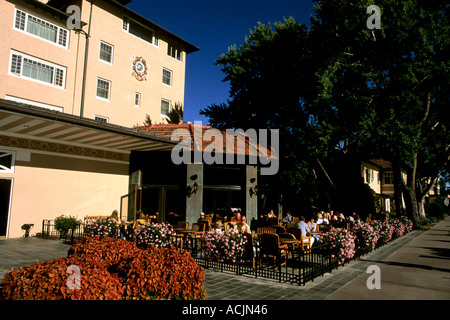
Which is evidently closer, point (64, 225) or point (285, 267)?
point (285, 267)

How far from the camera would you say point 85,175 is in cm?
1702

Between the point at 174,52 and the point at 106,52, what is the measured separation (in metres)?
7.92

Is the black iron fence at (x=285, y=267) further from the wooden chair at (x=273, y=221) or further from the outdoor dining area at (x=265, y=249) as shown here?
the wooden chair at (x=273, y=221)

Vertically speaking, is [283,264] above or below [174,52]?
below

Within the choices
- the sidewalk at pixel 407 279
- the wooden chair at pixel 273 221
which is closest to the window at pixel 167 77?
the wooden chair at pixel 273 221

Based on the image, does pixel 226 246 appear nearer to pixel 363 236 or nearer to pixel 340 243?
pixel 340 243

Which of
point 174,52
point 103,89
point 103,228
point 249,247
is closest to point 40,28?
point 103,89

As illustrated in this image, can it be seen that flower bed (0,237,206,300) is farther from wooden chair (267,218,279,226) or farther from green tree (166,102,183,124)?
green tree (166,102,183,124)

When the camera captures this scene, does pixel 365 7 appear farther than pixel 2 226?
Yes

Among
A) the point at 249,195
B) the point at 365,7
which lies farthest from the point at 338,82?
the point at 249,195

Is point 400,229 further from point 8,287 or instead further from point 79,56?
point 79,56

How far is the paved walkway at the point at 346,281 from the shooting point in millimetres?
6711

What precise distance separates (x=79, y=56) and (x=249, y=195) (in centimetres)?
1544

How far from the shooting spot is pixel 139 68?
Answer: 25.2 m
